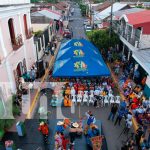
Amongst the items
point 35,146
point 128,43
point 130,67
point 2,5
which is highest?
point 2,5

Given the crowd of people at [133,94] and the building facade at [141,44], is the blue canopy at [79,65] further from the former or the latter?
the building facade at [141,44]

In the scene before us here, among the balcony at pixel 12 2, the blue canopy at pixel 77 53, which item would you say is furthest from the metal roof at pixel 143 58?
the balcony at pixel 12 2

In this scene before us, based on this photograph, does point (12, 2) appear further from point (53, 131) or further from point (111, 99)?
point (111, 99)

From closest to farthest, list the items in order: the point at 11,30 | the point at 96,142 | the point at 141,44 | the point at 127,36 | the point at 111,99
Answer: the point at 96,142, the point at 111,99, the point at 11,30, the point at 141,44, the point at 127,36

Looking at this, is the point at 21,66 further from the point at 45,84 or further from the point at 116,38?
the point at 116,38

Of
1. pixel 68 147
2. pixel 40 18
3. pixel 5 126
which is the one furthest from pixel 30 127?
pixel 40 18

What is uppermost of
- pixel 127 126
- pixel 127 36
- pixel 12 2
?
pixel 12 2

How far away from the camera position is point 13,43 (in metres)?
17.5

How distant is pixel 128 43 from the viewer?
22.2m

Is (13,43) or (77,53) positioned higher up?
(13,43)

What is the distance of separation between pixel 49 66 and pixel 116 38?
868 centimetres

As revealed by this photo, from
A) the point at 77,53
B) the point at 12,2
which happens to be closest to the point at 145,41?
the point at 77,53

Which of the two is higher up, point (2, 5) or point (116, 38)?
point (2, 5)

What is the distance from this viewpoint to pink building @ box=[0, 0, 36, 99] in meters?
15.0
